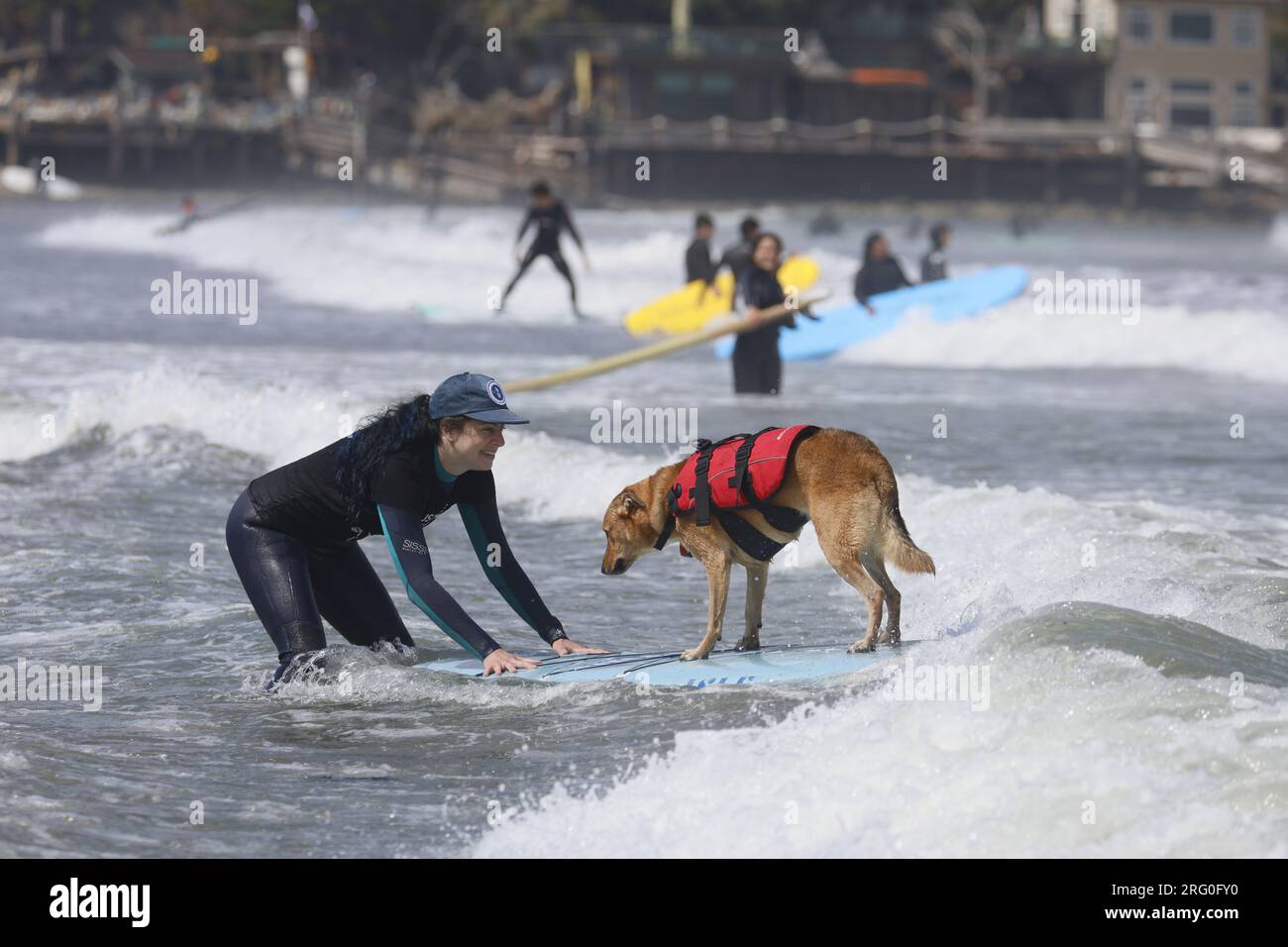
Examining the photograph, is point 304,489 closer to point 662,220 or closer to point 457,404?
point 457,404

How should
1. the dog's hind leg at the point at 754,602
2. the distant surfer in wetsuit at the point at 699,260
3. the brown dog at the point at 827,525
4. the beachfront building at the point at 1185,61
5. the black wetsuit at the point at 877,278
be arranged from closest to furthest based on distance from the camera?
the brown dog at the point at 827,525
the dog's hind leg at the point at 754,602
the black wetsuit at the point at 877,278
the distant surfer in wetsuit at the point at 699,260
the beachfront building at the point at 1185,61

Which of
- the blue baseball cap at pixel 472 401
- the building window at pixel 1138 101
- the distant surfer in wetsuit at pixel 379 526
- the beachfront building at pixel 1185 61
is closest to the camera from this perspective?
the blue baseball cap at pixel 472 401

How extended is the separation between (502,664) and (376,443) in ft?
2.91

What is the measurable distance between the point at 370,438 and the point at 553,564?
11.8 feet

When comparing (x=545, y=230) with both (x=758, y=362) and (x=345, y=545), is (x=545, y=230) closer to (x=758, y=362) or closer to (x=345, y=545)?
(x=758, y=362)

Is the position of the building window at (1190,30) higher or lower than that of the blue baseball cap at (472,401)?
higher

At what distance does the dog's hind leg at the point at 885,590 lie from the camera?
6.97 meters

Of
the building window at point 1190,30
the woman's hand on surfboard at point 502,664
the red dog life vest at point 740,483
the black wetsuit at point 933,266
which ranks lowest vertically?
the woman's hand on surfboard at point 502,664

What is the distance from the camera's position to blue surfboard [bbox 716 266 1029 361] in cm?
2078

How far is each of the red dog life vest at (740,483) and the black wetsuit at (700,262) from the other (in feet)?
46.8

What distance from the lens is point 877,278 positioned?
20109 millimetres

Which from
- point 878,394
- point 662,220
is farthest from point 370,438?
point 662,220

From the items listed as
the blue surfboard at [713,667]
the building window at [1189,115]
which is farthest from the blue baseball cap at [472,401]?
the building window at [1189,115]

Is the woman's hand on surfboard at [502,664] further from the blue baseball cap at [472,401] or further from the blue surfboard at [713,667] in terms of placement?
the blue baseball cap at [472,401]
